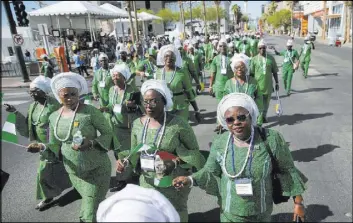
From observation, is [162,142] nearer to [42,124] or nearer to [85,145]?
[85,145]

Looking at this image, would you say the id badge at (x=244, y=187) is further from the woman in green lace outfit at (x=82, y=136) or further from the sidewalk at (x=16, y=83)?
the sidewalk at (x=16, y=83)

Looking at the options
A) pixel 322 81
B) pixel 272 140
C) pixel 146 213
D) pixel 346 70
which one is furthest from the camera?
pixel 346 70

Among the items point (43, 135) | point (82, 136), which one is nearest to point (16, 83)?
point (43, 135)

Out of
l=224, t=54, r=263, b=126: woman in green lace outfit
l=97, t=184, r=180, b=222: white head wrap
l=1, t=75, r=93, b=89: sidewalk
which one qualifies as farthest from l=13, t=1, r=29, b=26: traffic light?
l=97, t=184, r=180, b=222: white head wrap

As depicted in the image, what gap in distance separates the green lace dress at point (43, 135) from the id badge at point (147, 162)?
1.62m

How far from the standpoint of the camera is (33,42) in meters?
26.7

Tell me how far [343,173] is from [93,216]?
4.18 m

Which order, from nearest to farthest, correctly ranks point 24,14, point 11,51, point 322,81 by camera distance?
point 322,81 < point 24,14 < point 11,51

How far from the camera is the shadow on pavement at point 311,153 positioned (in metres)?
6.01

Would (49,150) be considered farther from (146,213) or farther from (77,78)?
(146,213)

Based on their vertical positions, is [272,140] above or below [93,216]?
above

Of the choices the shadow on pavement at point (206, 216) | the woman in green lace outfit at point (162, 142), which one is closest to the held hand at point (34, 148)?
the woman in green lace outfit at point (162, 142)

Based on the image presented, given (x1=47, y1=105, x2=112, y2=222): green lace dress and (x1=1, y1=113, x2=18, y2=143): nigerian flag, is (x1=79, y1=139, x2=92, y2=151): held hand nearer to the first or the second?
(x1=47, y1=105, x2=112, y2=222): green lace dress

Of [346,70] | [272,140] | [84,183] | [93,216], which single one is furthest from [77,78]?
[346,70]
